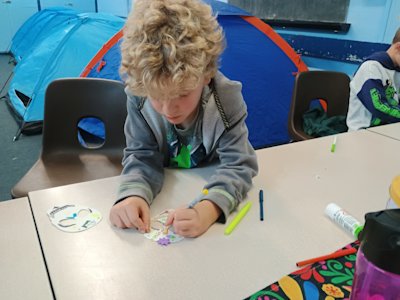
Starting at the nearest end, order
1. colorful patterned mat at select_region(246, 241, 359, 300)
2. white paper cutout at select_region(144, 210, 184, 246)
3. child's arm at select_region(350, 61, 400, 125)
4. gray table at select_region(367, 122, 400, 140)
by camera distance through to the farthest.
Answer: colorful patterned mat at select_region(246, 241, 359, 300) → white paper cutout at select_region(144, 210, 184, 246) → gray table at select_region(367, 122, 400, 140) → child's arm at select_region(350, 61, 400, 125)

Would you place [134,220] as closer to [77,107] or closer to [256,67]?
[77,107]

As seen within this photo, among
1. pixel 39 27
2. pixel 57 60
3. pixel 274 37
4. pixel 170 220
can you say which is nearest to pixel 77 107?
pixel 170 220

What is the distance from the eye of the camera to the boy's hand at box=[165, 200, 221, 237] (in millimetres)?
567

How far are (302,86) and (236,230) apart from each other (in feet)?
3.59

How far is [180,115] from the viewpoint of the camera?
0.68 m

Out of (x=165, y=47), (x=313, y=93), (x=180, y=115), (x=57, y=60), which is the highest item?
(x=165, y=47)

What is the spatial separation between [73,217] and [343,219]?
48 cm

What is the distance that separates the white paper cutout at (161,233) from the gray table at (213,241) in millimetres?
13

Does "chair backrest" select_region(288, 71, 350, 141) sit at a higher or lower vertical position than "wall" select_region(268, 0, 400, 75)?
lower

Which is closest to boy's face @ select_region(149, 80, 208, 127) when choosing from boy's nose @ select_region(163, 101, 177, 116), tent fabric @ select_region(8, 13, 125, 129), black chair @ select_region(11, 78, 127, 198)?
boy's nose @ select_region(163, 101, 177, 116)

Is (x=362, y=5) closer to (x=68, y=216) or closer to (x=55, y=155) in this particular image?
(x=55, y=155)

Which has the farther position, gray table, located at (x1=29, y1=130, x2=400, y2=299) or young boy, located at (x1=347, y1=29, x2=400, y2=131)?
young boy, located at (x1=347, y1=29, x2=400, y2=131)

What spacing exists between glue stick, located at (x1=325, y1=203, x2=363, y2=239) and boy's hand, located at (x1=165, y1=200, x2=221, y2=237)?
203 millimetres

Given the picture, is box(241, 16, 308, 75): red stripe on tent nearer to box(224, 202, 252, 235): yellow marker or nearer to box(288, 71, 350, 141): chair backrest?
box(288, 71, 350, 141): chair backrest
